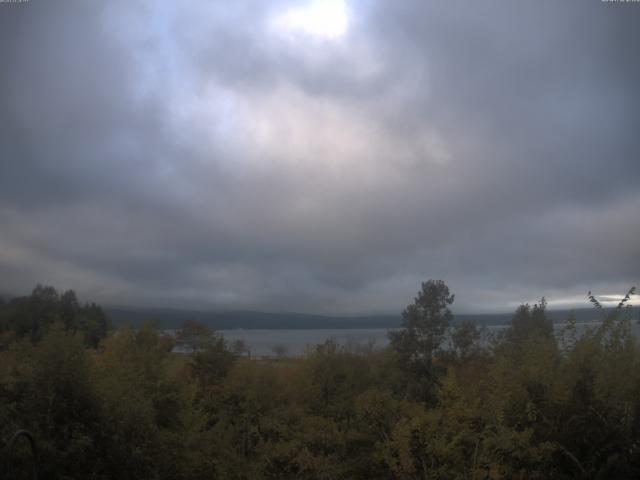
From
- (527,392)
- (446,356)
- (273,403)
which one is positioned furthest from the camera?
(446,356)

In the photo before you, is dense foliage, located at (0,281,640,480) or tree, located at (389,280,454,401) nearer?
dense foliage, located at (0,281,640,480)

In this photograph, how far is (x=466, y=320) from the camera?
94.4 feet

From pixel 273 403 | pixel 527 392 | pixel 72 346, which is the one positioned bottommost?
pixel 273 403

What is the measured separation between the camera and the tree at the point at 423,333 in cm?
2559

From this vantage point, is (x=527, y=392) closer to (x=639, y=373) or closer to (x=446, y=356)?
(x=639, y=373)

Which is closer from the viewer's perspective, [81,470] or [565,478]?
[81,470]

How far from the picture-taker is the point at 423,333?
26.4 meters

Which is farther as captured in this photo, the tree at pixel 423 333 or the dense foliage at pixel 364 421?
the tree at pixel 423 333

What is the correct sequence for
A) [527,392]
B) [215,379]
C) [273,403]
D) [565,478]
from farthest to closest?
[215,379], [273,403], [527,392], [565,478]

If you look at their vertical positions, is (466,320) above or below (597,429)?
above

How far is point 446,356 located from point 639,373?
1661 cm

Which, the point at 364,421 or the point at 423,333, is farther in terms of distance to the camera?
the point at 423,333

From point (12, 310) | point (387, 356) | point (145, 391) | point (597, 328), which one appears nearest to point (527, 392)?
point (597, 328)

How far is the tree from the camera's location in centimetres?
2559
